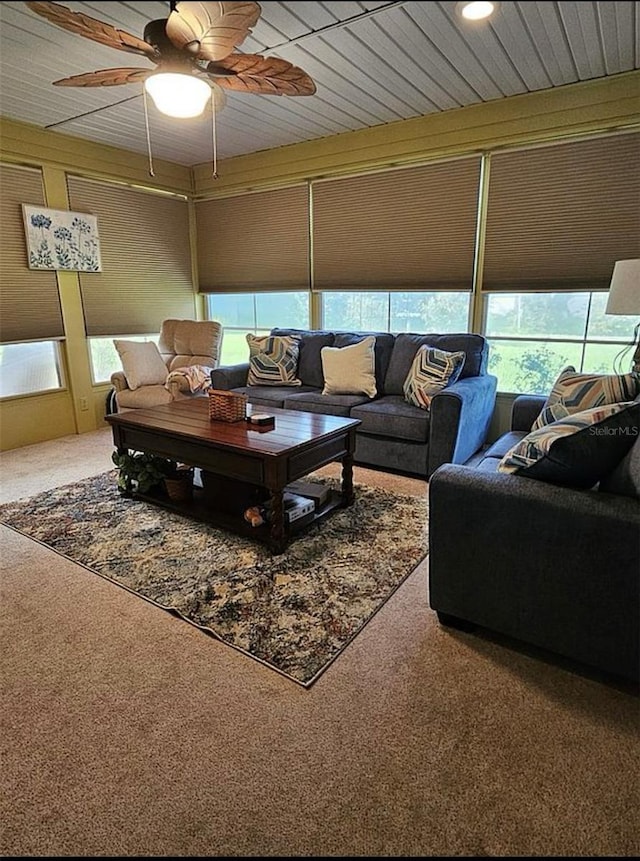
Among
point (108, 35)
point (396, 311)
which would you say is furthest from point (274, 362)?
point (108, 35)

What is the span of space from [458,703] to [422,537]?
1.06m

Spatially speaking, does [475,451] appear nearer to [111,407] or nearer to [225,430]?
[225,430]

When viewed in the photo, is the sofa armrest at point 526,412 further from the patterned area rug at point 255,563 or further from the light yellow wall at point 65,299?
the light yellow wall at point 65,299

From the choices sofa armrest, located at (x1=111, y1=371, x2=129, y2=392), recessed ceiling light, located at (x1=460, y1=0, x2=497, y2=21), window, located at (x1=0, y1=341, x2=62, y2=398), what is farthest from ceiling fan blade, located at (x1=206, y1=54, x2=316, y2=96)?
window, located at (x1=0, y1=341, x2=62, y2=398)

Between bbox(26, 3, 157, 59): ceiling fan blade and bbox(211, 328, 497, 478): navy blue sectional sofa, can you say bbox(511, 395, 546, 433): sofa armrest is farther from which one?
bbox(26, 3, 157, 59): ceiling fan blade

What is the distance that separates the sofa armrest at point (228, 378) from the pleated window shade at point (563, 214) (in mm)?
2103

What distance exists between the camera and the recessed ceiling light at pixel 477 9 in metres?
0.45

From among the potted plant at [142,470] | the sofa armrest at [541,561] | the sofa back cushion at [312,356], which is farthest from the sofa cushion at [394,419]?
the sofa armrest at [541,561]

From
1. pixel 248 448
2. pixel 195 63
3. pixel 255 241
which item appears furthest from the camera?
pixel 255 241

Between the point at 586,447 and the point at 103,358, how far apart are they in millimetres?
4333

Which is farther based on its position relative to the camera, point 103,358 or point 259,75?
point 103,358

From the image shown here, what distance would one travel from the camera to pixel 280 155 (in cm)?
446

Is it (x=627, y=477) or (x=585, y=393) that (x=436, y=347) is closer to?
(x=585, y=393)

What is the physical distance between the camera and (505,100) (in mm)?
3322
